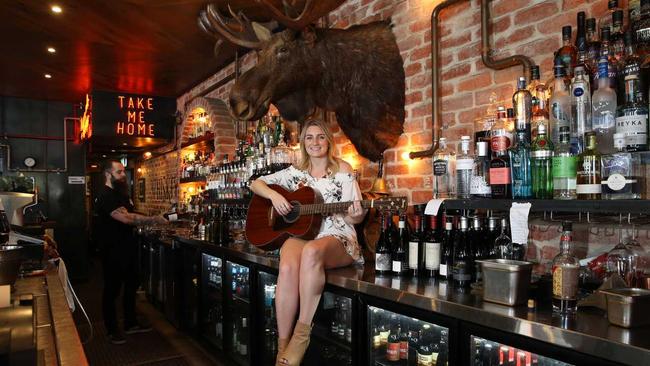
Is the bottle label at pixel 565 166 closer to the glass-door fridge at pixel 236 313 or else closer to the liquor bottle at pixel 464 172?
the liquor bottle at pixel 464 172

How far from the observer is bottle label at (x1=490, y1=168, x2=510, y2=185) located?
186 cm

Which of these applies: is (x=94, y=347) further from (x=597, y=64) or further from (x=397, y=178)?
(x=597, y=64)

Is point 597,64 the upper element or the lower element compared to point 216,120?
lower

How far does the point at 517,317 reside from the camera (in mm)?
1521

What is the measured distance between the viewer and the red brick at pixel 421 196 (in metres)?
2.72

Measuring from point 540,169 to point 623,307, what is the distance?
58 cm

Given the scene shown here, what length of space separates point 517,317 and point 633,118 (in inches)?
29.5

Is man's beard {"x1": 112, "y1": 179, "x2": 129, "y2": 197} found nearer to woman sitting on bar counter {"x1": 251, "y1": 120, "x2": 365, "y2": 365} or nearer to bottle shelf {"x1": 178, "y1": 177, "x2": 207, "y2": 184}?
bottle shelf {"x1": 178, "y1": 177, "x2": 207, "y2": 184}

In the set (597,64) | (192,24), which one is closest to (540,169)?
(597,64)

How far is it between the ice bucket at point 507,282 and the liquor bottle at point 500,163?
309 mm

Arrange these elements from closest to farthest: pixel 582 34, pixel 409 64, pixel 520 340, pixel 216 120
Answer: pixel 520 340
pixel 582 34
pixel 409 64
pixel 216 120

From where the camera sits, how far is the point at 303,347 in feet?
7.72

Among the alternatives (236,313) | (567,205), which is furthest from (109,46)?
(567,205)

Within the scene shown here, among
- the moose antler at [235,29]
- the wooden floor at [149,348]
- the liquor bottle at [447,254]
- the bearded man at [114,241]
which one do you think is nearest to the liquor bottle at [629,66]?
the liquor bottle at [447,254]
